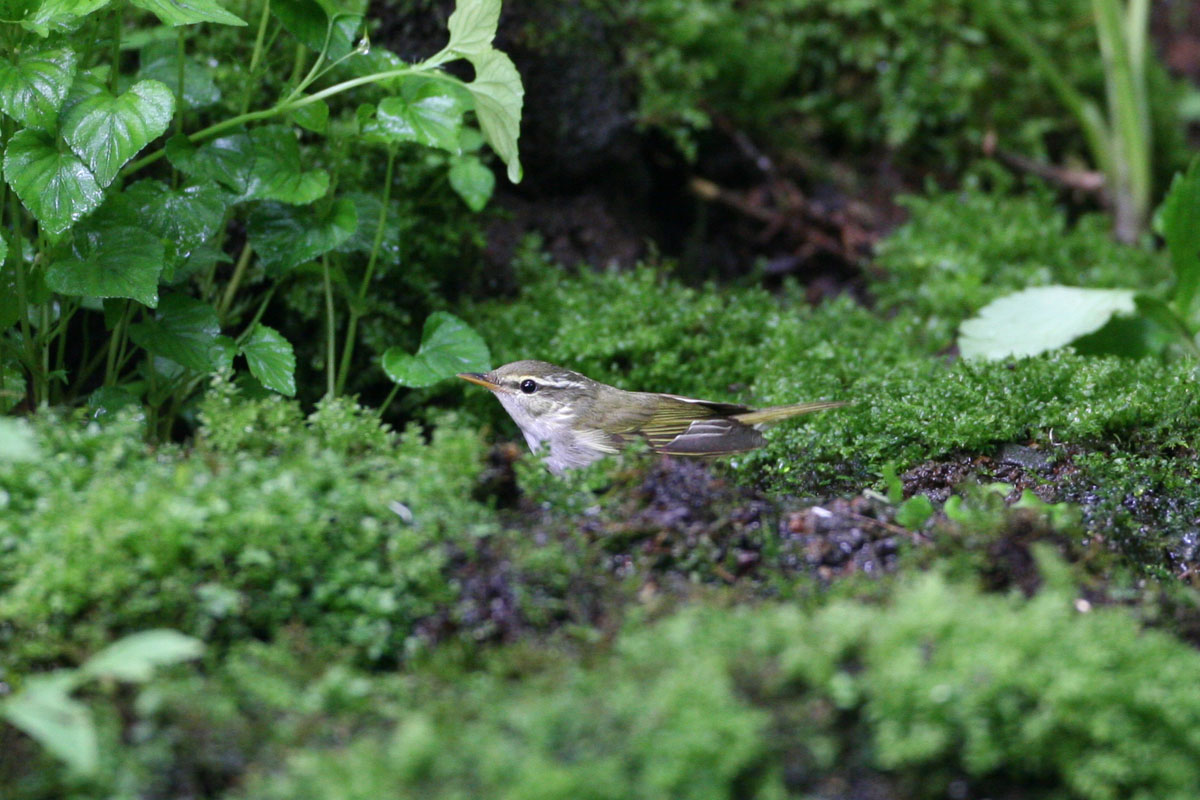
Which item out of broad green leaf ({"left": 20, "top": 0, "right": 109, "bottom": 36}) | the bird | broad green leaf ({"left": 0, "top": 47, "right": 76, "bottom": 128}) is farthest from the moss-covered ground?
broad green leaf ({"left": 20, "top": 0, "right": 109, "bottom": 36})

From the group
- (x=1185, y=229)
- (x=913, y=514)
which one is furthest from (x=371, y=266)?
(x=1185, y=229)

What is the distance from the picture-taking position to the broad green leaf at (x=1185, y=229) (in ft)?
14.5

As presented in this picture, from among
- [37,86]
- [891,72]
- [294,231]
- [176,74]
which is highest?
[37,86]

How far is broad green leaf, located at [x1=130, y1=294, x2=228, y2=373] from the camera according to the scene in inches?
143

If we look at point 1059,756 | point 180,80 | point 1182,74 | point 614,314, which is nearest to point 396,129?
point 180,80

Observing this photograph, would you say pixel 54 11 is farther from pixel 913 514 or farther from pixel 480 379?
pixel 913 514

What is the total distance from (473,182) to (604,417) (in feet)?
4.33

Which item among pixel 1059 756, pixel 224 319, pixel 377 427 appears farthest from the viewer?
pixel 224 319

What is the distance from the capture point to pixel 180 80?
12.2ft

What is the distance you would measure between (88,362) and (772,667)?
3.47 meters

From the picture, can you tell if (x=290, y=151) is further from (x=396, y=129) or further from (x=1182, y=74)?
(x=1182, y=74)

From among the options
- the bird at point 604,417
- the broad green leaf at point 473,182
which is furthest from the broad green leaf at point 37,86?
the broad green leaf at point 473,182

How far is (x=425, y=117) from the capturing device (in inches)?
147

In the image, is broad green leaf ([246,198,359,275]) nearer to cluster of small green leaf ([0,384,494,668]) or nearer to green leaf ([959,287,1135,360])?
cluster of small green leaf ([0,384,494,668])
